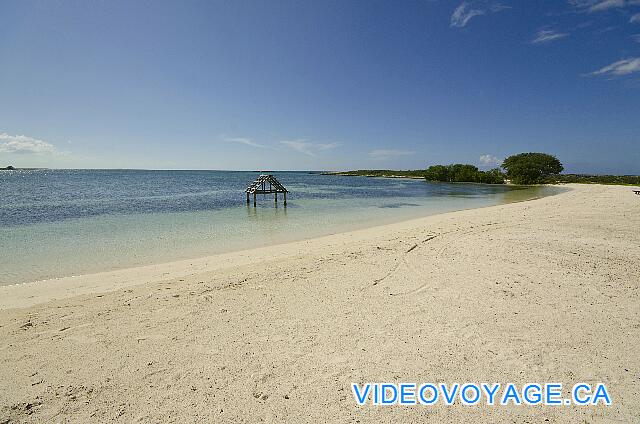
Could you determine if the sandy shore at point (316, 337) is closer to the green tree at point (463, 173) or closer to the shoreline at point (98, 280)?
the shoreline at point (98, 280)

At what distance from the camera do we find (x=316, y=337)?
15.4 feet

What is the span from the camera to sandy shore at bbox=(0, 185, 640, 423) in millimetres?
3365

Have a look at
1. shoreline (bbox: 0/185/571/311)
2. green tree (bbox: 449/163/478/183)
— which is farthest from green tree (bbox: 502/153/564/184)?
shoreline (bbox: 0/185/571/311)

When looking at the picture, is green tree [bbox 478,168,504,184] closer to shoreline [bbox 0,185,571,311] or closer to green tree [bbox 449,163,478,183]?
green tree [bbox 449,163,478,183]

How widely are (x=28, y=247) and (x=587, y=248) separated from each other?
19.8m

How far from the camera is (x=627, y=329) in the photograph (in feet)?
15.3

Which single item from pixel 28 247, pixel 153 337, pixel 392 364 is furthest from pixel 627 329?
pixel 28 247

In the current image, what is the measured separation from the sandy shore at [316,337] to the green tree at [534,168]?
232 feet

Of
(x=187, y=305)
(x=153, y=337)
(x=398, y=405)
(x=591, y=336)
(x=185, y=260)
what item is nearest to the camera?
(x=398, y=405)

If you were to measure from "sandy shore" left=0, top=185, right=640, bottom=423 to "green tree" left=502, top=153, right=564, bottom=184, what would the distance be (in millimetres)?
70681

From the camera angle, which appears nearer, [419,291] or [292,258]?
[419,291]

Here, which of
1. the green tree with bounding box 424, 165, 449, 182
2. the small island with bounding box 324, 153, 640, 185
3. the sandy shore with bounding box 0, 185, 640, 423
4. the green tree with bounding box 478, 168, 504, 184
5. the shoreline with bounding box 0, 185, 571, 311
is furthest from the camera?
the green tree with bounding box 424, 165, 449, 182

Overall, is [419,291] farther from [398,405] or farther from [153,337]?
[153,337]

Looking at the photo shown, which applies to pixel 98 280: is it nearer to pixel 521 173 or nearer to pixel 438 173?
pixel 521 173
